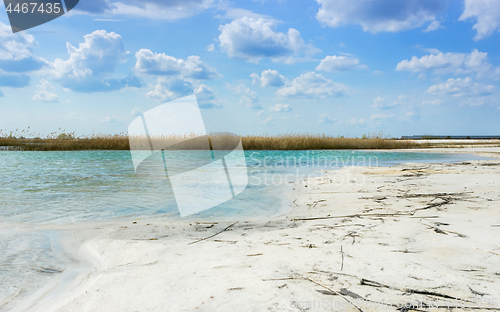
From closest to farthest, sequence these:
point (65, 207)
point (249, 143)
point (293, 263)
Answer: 1. point (293, 263)
2. point (65, 207)
3. point (249, 143)

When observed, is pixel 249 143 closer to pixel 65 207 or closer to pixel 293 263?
pixel 65 207

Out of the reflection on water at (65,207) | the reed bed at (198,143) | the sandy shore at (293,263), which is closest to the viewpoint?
the sandy shore at (293,263)

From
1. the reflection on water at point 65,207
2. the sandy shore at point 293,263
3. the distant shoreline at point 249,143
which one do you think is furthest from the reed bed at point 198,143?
the sandy shore at point 293,263

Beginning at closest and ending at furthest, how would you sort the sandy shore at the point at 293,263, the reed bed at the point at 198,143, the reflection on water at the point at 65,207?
the sandy shore at the point at 293,263
the reflection on water at the point at 65,207
the reed bed at the point at 198,143

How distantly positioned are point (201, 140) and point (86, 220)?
1979cm

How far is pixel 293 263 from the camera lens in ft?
6.66

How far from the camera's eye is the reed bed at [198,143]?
893 inches

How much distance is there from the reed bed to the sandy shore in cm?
1876

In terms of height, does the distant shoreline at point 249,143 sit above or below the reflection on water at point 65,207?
above

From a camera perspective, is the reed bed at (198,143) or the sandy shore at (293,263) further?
the reed bed at (198,143)

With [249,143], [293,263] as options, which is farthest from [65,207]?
[249,143]

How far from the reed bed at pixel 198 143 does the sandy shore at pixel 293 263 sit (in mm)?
18763

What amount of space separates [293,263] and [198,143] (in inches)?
877

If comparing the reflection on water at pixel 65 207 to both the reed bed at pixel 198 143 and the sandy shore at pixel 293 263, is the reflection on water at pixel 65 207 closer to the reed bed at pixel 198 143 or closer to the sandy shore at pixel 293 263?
the sandy shore at pixel 293 263
